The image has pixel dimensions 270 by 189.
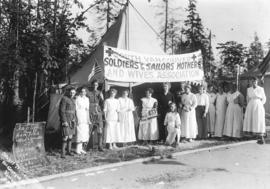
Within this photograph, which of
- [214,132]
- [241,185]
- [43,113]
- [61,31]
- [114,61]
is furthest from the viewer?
[43,113]

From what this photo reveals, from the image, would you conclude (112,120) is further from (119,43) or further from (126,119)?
(119,43)

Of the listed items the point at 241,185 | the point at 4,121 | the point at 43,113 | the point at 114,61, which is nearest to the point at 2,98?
the point at 4,121

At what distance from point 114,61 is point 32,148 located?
10.4 ft

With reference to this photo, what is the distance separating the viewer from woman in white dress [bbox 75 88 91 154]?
26.6ft

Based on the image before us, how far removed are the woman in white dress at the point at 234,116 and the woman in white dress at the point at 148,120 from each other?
2384 mm

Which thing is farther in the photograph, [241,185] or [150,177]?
[150,177]

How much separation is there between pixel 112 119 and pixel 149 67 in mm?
1858

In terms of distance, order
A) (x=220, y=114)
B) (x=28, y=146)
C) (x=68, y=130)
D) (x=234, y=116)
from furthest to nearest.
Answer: (x=220, y=114), (x=234, y=116), (x=68, y=130), (x=28, y=146)

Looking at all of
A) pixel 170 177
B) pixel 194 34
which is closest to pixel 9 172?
pixel 170 177

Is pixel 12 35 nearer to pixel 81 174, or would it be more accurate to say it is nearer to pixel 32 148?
pixel 32 148

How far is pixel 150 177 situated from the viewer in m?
6.07

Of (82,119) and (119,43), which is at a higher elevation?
(119,43)

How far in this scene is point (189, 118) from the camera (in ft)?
33.2

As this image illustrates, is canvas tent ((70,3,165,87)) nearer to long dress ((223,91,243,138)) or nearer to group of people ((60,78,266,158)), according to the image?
group of people ((60,78,266,158))
